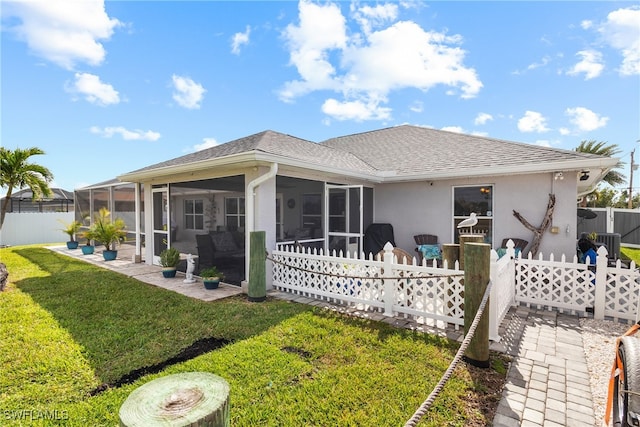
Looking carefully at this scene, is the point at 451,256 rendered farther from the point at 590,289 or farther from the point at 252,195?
the point at 252,195

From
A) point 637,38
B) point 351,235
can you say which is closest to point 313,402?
point 351,235

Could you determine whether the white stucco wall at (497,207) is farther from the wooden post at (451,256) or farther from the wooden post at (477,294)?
the wooden post at (477,294)

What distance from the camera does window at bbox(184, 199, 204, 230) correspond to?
15258mm

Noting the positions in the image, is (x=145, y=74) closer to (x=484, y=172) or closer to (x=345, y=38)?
(x=345, y=38)

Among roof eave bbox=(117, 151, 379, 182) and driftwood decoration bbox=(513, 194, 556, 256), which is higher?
roof eave bbox=(117, 151, 379, 182)

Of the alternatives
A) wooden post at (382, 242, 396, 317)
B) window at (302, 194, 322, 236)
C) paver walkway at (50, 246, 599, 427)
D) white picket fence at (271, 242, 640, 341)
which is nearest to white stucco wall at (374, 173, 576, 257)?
white picket fence at (271, 242, 640, 341)

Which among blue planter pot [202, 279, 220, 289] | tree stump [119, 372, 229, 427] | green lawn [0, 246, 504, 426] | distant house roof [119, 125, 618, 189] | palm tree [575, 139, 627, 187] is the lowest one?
green lawn [0, 246, 504, 426]

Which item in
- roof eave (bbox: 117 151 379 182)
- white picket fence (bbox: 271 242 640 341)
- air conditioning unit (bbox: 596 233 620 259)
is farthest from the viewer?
air conditioning unit (bbox: 596 233 620 259)

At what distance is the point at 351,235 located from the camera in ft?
25.9

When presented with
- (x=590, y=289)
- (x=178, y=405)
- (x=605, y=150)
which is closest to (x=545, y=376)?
(x=590, y=289)

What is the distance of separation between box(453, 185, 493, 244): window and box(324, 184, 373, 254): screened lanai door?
2534 mm

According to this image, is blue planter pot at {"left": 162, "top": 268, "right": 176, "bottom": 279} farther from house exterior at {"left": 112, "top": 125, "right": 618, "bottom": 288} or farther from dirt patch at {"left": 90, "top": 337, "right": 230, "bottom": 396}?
dirt patch at {"left": 90, "top": 337, "right": 230, "bottom": 396}

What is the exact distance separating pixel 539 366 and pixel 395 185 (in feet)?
20.1

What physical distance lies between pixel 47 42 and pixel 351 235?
8968 millimetres
